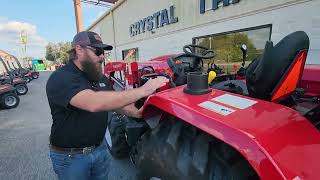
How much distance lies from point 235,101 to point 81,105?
0.94 meters

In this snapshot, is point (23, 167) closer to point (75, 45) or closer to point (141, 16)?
point (75, 45)

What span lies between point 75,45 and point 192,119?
3.54ft

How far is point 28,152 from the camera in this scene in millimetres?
3820

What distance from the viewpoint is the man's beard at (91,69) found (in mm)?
1858

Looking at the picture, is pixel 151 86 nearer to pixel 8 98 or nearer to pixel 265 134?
pixel 265 134

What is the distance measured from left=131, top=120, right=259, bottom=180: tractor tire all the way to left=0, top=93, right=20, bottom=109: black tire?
24.6ft

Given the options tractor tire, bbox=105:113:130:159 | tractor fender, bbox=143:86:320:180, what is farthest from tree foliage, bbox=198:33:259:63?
tractor fender, bbox=143:86:320:180

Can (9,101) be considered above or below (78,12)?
below

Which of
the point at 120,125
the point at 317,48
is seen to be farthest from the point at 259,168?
the point at 317,48

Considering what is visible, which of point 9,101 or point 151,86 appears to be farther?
point 9,101

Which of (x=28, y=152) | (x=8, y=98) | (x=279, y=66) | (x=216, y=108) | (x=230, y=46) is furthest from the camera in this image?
(x=8, y=98)

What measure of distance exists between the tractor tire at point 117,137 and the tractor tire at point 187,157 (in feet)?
4.05

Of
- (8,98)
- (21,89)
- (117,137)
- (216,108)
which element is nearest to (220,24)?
(117,137)

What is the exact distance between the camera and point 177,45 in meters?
8.02
